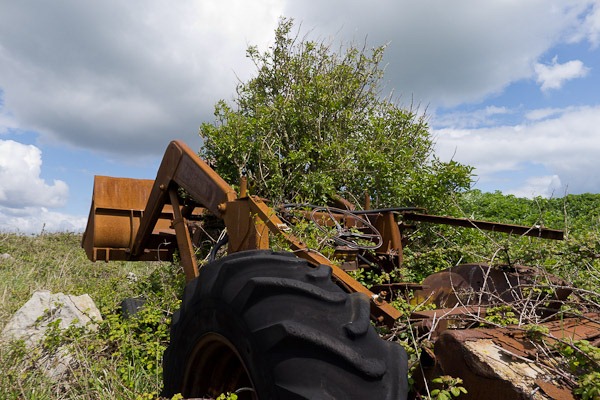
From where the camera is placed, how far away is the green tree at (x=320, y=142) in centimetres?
834

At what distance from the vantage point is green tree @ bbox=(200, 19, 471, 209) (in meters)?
8.34

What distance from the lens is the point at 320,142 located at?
9.80 metres

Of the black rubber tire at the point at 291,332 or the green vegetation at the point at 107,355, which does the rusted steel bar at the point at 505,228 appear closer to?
the black rubber tire at the point at 291,332

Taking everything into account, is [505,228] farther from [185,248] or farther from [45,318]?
[45,318]

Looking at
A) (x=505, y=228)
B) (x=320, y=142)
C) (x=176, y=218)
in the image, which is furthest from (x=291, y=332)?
(x=320, y=142)

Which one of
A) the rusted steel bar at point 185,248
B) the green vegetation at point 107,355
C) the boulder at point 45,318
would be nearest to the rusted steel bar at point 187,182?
the rusted steel bar at point 185,248

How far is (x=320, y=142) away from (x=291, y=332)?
7977mm

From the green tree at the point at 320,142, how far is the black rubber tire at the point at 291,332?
452 cm

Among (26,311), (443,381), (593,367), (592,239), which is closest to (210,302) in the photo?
(443,381)

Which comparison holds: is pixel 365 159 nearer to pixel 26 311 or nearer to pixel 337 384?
pixel 26 311

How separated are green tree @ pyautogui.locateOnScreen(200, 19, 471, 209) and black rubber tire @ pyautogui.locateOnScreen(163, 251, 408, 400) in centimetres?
452

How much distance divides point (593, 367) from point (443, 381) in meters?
0.56

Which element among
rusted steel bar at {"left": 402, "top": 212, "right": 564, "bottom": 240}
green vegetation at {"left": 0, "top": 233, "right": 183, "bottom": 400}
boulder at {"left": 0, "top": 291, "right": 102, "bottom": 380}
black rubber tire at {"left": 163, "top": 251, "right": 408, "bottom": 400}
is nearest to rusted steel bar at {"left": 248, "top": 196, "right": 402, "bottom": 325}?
black rubber tire at {"left": 163, "top": 251, "right": 408, "bottom": 400}

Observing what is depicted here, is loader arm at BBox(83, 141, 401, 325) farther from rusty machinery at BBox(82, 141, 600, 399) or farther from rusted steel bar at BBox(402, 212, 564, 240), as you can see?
rusted steel bar at BBox(402, 212, 564, 240)
